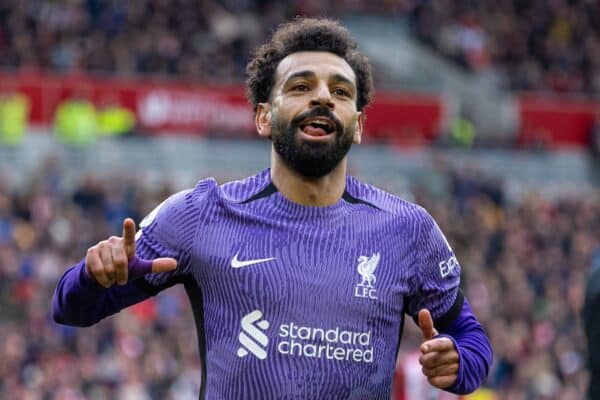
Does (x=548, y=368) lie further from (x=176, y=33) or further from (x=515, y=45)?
A: (x=515, y=45)

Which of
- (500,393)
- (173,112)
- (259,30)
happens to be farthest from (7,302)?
(259,30)

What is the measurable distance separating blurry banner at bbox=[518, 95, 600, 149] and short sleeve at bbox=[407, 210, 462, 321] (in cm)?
1972

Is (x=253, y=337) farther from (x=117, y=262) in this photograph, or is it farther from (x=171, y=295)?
(x=171, y=295)

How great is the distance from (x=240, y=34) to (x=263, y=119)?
17.7 metres

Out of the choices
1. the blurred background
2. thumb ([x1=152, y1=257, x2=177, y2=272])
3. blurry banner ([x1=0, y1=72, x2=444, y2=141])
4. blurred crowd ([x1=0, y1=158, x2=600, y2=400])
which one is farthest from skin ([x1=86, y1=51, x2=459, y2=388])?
blurry banner ([x1=0, y1=72, x2=444, y2=141])

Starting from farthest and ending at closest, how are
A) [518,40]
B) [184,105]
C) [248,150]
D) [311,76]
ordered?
[518,40] < [184,105] < [248,150] < [311,76]

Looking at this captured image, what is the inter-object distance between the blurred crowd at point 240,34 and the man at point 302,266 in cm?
1453

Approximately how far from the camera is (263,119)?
484cm

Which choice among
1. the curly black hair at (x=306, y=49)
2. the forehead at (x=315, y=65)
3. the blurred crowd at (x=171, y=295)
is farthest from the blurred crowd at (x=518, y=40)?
the forehead at (x=315, y=65)

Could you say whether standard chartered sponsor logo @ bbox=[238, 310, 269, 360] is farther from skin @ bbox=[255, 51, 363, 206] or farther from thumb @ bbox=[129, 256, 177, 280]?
skin @ bbox=[255, 51, 363, 206]

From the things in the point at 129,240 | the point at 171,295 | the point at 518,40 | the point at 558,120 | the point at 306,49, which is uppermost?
the point at 306,49

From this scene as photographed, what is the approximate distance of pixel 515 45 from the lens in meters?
26.7

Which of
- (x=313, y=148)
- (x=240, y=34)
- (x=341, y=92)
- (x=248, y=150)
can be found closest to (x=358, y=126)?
(x=341, y=92)

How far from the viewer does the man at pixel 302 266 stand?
14.6 feet
